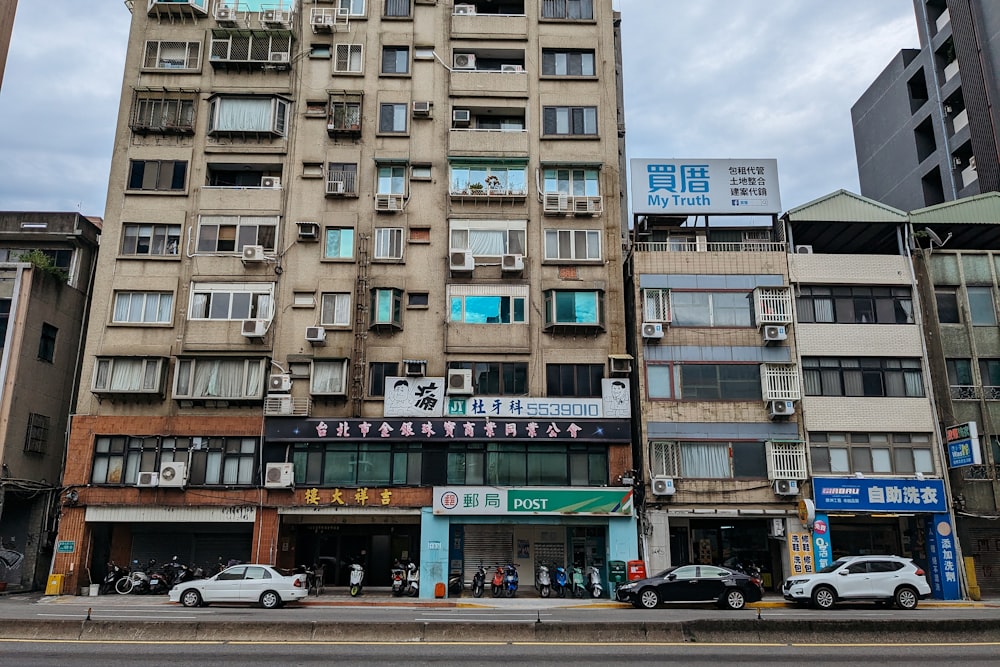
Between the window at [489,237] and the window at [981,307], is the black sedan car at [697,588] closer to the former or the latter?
the window at [489,237]

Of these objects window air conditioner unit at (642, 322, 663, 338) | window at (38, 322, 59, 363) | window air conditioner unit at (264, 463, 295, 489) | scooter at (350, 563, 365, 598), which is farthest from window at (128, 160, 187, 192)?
window air conditioner unit at (642, 322, 663, 338)

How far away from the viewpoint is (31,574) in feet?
99.0

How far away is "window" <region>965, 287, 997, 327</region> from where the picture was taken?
1252 inches

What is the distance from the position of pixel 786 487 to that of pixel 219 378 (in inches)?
889

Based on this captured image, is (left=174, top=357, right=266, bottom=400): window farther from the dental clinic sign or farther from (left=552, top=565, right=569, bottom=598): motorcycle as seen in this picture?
the dental clinic sign

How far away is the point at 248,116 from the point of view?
33.9 meters

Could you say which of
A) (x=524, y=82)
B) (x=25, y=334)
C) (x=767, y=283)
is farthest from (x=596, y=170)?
(x=25, y=334)

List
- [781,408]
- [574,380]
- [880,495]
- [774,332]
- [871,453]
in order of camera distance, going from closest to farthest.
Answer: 1. [880,495]
2. [781,408]
3. [871,453]
4. [774,332]
5. [574,380]

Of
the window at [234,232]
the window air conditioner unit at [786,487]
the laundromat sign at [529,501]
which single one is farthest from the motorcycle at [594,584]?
the window at [234,232]

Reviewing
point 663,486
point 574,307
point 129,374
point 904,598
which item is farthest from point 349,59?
point 904,598

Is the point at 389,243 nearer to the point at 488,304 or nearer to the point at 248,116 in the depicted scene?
the point at 488,304

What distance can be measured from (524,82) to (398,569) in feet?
71.0

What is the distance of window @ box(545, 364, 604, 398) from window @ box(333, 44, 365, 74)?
16.1 meters

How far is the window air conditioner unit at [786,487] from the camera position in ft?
96.7
